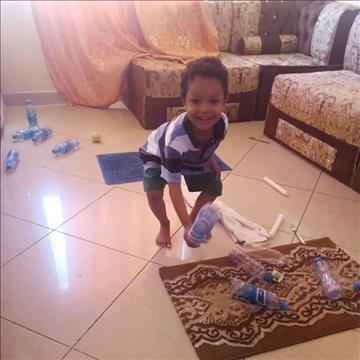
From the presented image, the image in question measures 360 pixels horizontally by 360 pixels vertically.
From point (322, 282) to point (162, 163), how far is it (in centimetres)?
67

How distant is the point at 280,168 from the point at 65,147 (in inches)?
47.6

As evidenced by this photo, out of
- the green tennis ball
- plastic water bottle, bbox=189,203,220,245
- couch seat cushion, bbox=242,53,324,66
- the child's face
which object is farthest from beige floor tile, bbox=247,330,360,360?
couch seat cushion, bbox=242,53,324,66

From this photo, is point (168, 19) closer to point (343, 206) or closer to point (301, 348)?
point (343, 206)

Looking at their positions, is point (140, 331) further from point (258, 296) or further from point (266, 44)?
point (266, 44)

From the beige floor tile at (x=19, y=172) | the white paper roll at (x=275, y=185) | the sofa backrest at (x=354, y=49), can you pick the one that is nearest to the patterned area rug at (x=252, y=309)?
the white paper roll at (x=275, y=185)

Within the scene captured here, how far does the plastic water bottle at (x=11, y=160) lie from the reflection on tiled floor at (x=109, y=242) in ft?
0.11

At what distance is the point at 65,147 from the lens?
207 centimetres

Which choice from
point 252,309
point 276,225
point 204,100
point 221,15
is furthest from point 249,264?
point 221,15

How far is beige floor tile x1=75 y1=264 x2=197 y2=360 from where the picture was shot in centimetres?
98

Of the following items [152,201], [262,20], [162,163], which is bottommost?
[152,201]

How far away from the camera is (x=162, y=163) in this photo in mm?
1210

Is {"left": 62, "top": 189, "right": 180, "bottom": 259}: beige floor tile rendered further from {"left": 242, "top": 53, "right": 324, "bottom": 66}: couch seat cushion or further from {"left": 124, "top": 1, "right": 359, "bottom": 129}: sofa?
{"left": 242, "top": 53, "right": 324, "bottom": 66}: couch seat cushion

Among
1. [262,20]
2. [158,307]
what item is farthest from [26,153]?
[262,20]

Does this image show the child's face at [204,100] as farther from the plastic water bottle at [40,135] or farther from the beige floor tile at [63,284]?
the plastic water bottle at [40,135]
